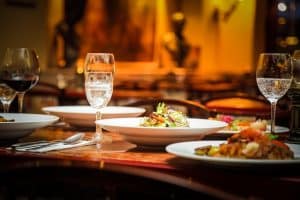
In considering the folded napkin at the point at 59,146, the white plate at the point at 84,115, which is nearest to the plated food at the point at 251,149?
the folded napkin at the point at 59,146

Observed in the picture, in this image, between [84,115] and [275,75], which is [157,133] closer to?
[275,75]

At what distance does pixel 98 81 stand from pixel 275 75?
0.45 meters

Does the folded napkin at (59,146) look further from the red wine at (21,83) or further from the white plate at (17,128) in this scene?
the red wine at (21,83)

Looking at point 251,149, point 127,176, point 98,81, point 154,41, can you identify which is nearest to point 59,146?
point 98,81

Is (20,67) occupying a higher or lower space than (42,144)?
higher

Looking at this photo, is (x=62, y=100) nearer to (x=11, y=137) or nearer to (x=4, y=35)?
(x=4, y=35)

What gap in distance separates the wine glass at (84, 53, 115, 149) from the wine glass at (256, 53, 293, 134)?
39cm

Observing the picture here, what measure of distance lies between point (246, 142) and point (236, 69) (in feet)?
24.5

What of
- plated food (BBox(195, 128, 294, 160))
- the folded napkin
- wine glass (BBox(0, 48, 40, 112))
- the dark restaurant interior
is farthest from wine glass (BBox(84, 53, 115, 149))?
the dark restaurant interior

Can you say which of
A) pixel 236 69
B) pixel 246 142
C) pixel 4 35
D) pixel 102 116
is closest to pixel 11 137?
pixel 102 116

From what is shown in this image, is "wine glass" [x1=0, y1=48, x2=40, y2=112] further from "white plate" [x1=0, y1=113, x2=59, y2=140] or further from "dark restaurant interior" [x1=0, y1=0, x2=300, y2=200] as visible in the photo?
"dark restaurant interior" [x1=0, y1=0, x2=300, y2=200]

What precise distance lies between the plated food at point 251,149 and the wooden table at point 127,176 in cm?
3

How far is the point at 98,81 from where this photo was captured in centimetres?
149

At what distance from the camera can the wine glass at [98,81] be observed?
148 centimetres
